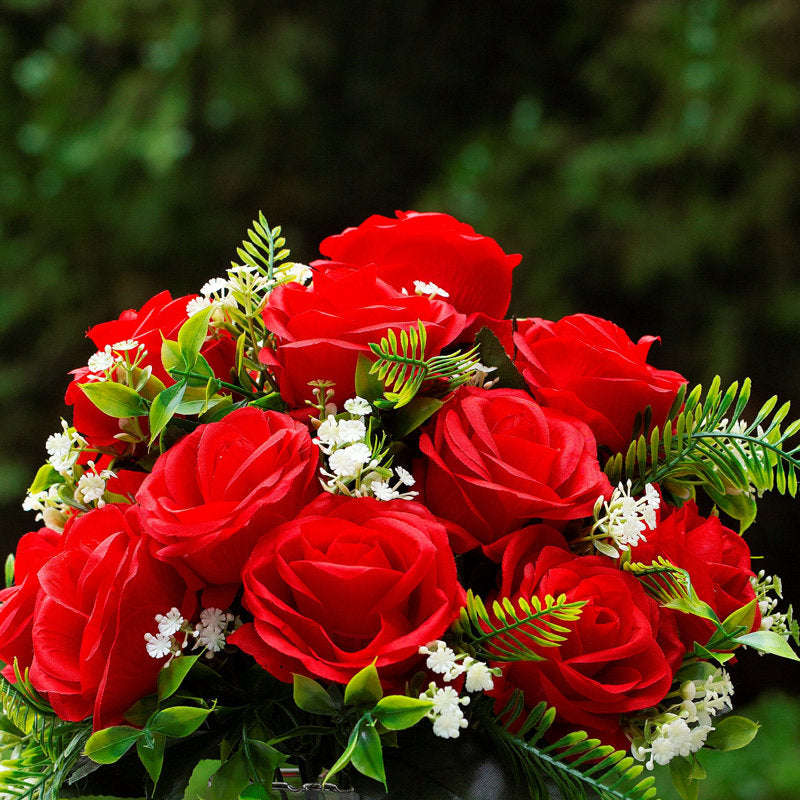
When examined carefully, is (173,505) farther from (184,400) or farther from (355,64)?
(355,64)

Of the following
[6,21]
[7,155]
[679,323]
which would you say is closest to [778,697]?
[679,323]

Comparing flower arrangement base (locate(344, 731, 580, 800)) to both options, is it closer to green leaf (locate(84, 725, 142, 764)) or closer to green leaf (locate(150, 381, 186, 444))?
green leaf (locate(84, 725, 142, 764))

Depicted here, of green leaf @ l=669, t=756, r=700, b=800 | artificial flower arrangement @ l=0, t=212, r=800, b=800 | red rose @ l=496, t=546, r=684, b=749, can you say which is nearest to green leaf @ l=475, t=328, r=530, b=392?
artificial flower arrangement @ l=0, t=212, r=800, b=800

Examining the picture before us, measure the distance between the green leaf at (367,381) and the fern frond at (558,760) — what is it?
16 cm

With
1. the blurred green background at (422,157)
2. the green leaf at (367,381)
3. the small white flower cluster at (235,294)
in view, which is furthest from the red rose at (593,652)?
the blurred green background at (422,157)

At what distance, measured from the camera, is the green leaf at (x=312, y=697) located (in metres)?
0.38

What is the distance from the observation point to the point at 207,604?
421 millimetres

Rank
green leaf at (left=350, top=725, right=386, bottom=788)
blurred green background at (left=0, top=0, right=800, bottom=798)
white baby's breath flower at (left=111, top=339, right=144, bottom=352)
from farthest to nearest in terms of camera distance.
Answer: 1. blurred green background at (left=0, top=0, right=800, bottom=798)
2. white baby's breath flower at (left=111, top=339, right=144, bottom=352)
3. green leaf at (left=350, top=725, right=386, bottom=788)

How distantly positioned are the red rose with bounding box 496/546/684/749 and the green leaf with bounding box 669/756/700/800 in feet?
0.16

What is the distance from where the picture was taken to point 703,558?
1.58 ft

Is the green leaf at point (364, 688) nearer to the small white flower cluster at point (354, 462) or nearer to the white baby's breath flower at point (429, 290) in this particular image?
the small white flower cluster at point (354, 462)

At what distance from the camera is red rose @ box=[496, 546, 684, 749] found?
42 cm

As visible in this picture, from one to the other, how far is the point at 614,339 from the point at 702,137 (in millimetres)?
1749

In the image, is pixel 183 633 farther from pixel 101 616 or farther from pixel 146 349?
pixel 146 349
